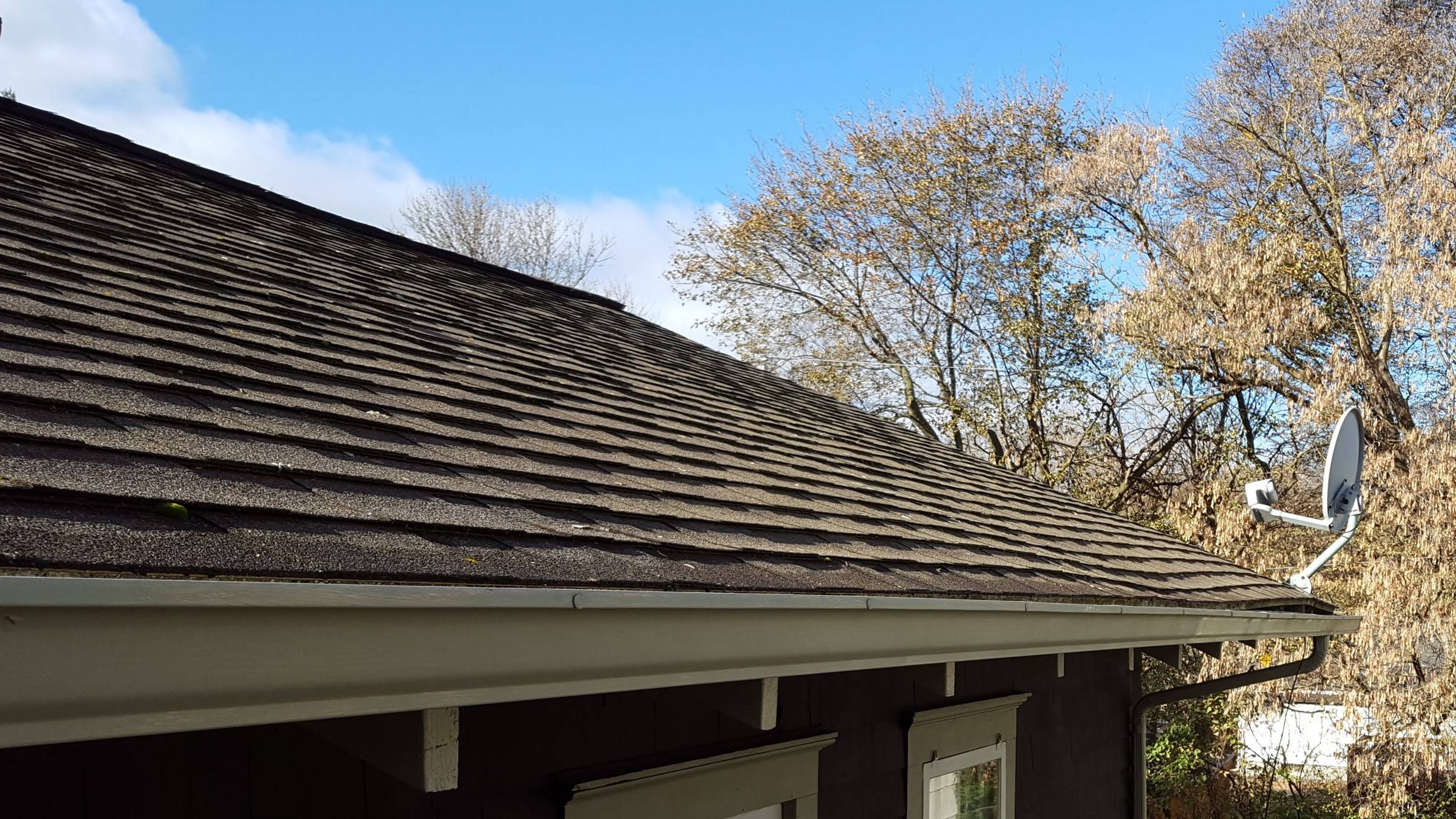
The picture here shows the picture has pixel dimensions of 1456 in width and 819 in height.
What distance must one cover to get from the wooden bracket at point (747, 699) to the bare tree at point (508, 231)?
72.2 feet

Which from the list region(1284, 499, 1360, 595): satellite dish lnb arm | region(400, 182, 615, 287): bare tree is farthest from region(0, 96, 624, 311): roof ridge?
region(400, 182, 615, 287): bare tree

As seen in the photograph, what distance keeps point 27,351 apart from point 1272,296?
1308 cm

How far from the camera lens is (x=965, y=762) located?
15.0 feet

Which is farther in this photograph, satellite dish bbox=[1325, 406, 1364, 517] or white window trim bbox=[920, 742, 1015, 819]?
satellite dish bbox=[1325, 406, 1364, 517]

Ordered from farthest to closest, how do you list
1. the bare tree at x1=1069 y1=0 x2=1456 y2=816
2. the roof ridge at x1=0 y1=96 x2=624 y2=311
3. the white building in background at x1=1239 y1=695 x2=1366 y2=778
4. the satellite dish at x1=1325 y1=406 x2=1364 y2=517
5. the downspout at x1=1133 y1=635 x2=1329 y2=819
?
the white building in background at x1=1239 y1=695 x2=1366 y2=778
the bare tree at x1=1069 y1=0 x2=1456 y2=816
the satellite dish at x1=1325 y1=406 x2=1364 y2=517
the downspout at x1=1133 y1=635 x2=1329 y2=819
the roof ridge at x1=0 y1=96 x2=624 y2=311

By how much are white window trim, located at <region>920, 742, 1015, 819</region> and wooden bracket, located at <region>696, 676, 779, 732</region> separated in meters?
1.67

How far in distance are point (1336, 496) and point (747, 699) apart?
5964 mm

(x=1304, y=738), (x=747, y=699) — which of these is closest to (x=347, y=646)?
(x=747, y=699)

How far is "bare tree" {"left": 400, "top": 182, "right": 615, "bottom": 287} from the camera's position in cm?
2456

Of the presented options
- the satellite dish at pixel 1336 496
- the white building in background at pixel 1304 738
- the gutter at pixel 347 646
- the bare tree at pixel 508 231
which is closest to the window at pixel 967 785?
the gutter at pixel 347 646

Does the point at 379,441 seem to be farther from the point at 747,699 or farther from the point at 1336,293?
the point at 1336,293

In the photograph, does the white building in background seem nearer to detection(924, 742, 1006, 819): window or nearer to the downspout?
the downspout

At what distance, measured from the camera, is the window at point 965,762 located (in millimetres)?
4238

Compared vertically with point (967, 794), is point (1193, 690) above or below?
above
